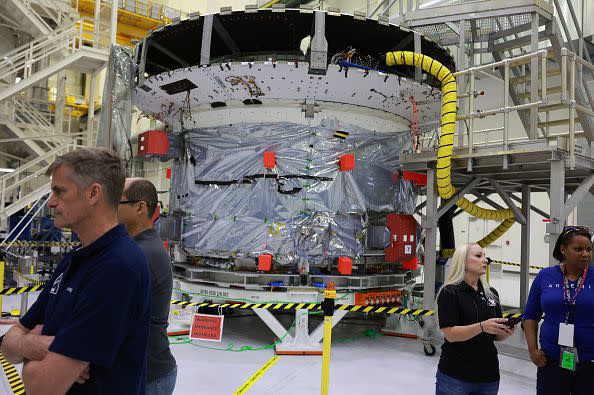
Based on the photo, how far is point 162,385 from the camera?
2.13 m

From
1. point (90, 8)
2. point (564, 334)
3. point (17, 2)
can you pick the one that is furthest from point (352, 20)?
point (90, 8)

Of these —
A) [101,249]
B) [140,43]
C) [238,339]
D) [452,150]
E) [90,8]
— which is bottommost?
[238,339]

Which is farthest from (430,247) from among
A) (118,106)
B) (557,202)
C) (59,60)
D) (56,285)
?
(59,60)

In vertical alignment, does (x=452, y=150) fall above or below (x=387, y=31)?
below

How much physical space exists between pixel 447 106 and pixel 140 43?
15.8 feet

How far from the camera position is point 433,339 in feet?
19.6

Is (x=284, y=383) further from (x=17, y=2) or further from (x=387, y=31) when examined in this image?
(x=17, y=2)

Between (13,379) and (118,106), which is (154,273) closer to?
(13,379)

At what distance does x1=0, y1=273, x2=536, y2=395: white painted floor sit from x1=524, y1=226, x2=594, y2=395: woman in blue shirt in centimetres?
209

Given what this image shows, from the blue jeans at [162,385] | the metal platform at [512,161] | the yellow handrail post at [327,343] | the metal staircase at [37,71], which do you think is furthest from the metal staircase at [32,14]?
the blue jeans at [162,385]

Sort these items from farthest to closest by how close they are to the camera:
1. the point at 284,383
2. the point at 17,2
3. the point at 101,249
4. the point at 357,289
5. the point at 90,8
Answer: the point at 90,8, the point at 17,2, the point at 357,289, the point at 284,383, the point at 101,249

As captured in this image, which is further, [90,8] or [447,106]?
[90,8]

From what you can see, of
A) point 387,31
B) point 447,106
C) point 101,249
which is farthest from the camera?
point 387,31

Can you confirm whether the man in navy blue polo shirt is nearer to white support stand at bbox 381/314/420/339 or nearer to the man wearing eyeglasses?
the man wearing eyeglasses
